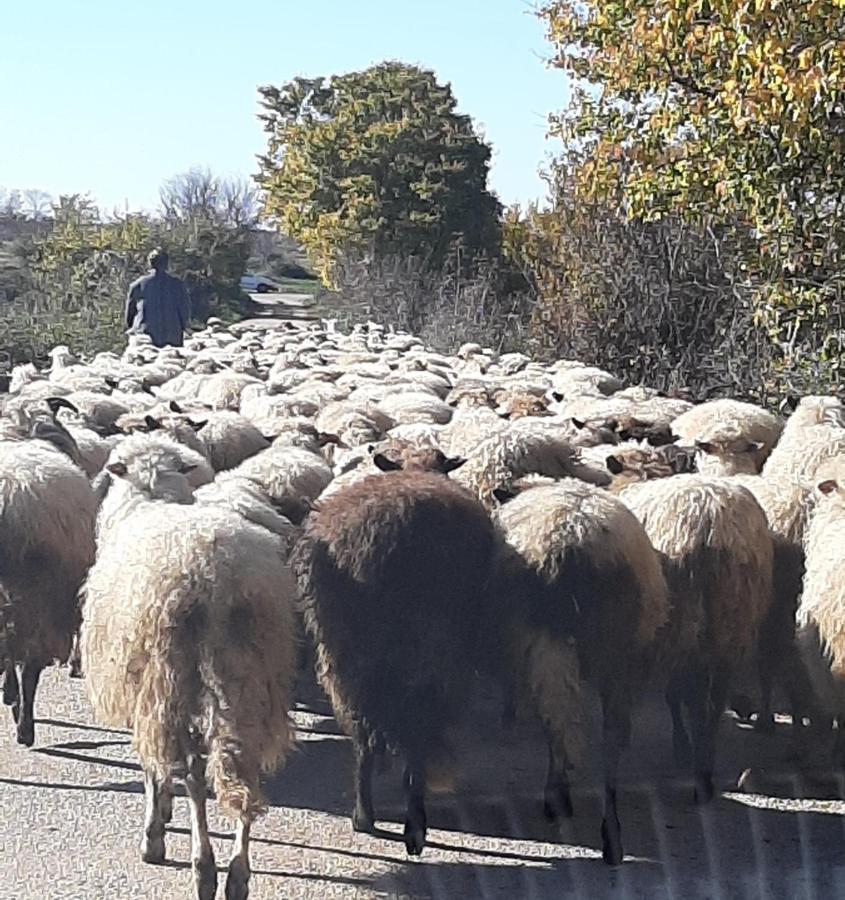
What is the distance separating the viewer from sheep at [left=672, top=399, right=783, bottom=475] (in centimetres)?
813

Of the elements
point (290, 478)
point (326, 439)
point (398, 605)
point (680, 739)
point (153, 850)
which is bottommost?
point (153, 850)

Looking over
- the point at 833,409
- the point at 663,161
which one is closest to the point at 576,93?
the point at 663,161

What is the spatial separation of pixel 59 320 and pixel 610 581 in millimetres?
23306

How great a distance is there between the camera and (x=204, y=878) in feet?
16.9

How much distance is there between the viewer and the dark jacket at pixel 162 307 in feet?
64.7

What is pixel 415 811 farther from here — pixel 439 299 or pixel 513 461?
pixel 439 299

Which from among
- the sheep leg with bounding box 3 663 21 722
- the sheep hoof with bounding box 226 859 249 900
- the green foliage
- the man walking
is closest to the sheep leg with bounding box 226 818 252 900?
the sheep hoof with bounding box 226 859 249 900

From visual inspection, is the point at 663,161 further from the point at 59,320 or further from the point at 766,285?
the point at 59,320

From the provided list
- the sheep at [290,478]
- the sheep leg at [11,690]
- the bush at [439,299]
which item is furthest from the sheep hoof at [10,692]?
the bush at [439,299]

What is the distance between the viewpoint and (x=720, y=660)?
6340mm

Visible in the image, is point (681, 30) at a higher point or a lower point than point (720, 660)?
higher

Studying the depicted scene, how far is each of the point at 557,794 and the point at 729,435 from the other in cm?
295

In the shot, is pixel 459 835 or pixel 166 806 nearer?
pixel 166 806

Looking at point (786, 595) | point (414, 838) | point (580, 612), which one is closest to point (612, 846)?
point (414, 838)
